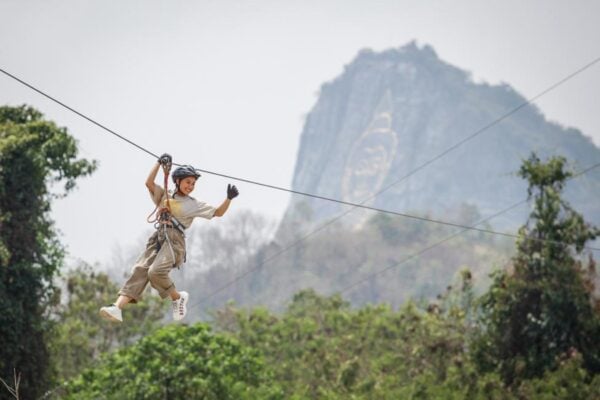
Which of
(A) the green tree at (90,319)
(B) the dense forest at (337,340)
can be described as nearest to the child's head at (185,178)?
(B) the dense forest at (337,340)

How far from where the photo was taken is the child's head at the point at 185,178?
930 cm

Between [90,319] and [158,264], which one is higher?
[90,319]

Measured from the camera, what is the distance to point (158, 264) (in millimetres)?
9375

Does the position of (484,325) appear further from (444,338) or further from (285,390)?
(285,390)

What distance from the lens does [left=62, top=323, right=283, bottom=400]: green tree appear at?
24047 millimetres

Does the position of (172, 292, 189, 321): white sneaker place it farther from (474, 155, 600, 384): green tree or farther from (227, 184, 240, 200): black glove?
Result: (474, 155, 600, 384): green tree

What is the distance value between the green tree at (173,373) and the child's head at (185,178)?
49.3ft

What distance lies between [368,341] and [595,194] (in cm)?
16450

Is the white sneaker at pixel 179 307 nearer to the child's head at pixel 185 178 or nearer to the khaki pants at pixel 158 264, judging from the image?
the khaki pants at pixel 158 264

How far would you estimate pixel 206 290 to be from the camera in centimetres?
10938

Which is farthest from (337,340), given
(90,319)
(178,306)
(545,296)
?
(178,306)

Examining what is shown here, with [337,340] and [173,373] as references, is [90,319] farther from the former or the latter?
[173,373]

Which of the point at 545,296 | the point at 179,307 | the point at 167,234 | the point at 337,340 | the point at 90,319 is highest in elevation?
the point at 90,319

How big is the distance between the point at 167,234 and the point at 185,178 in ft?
1.69
